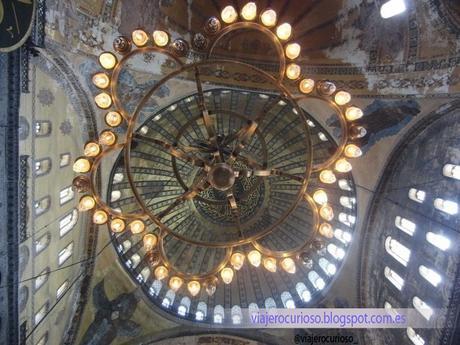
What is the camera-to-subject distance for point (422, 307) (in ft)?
27.8

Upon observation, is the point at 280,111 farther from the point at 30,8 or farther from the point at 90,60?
the point at 30,8

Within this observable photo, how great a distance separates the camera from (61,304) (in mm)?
9633

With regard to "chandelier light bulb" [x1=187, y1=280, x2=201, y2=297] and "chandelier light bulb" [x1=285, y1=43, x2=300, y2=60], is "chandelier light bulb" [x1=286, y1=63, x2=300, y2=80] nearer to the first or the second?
"chandelier light bulb" [x1=285, y1=43, x2=300, y2=60]

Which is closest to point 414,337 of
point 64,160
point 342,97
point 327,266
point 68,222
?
point 327,266

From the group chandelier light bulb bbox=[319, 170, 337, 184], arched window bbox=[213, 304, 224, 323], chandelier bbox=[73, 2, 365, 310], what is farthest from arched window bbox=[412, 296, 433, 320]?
arched window bbox=[213, 304, 224, 323]

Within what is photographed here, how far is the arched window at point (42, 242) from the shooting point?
26.0ft

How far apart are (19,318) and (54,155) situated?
352cm

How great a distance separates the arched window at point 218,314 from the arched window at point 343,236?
16.5 ft

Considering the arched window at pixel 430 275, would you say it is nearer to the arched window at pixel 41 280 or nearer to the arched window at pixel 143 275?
the arched window at pixel 143 275

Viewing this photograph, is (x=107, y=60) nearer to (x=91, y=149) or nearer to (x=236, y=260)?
(x=91, y=149)

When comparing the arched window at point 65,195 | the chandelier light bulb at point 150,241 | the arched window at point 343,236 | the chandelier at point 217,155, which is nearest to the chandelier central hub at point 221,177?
the chandelier at point 217,155

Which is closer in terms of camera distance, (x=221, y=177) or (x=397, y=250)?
(x=221, y=177)

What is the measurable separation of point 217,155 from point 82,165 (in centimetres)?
208

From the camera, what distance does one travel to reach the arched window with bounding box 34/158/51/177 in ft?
25.0
